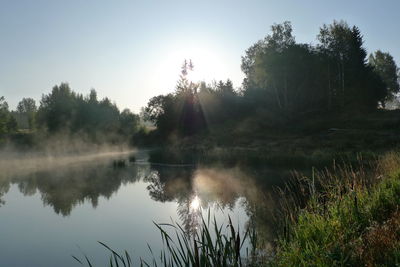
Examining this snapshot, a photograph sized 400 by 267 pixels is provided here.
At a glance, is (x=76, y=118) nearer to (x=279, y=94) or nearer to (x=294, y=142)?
(x=279, y=94)

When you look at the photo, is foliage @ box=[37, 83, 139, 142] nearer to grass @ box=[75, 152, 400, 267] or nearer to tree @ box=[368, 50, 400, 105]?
tree @ box=[368, 50, 400, 105]

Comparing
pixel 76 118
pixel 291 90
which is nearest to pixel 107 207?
pixel 291 90

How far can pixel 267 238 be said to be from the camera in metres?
9.15

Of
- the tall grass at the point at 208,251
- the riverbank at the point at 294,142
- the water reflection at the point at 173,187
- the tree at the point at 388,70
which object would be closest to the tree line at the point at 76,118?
the riverbank at the point at 294,142

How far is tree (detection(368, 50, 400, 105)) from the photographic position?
6688 centimetres

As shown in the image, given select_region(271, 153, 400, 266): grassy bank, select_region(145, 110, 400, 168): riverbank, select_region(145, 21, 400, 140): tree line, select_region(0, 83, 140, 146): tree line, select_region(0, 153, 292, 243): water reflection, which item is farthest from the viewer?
select_region(0, 83, 140, 146): tree line

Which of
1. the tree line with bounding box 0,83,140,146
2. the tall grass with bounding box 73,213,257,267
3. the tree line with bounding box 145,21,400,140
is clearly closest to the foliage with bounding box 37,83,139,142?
the tree line with bounding box 0,83,140,146

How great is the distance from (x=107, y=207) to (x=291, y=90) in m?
47.4

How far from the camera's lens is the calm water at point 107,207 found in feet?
32.2

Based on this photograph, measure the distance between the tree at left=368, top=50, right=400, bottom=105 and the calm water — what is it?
56.6 m

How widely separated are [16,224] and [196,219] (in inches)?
274

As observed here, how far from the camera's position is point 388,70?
69.4m

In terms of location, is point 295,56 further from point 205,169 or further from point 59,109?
point 59,109

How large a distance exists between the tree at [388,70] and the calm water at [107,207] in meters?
56.6
